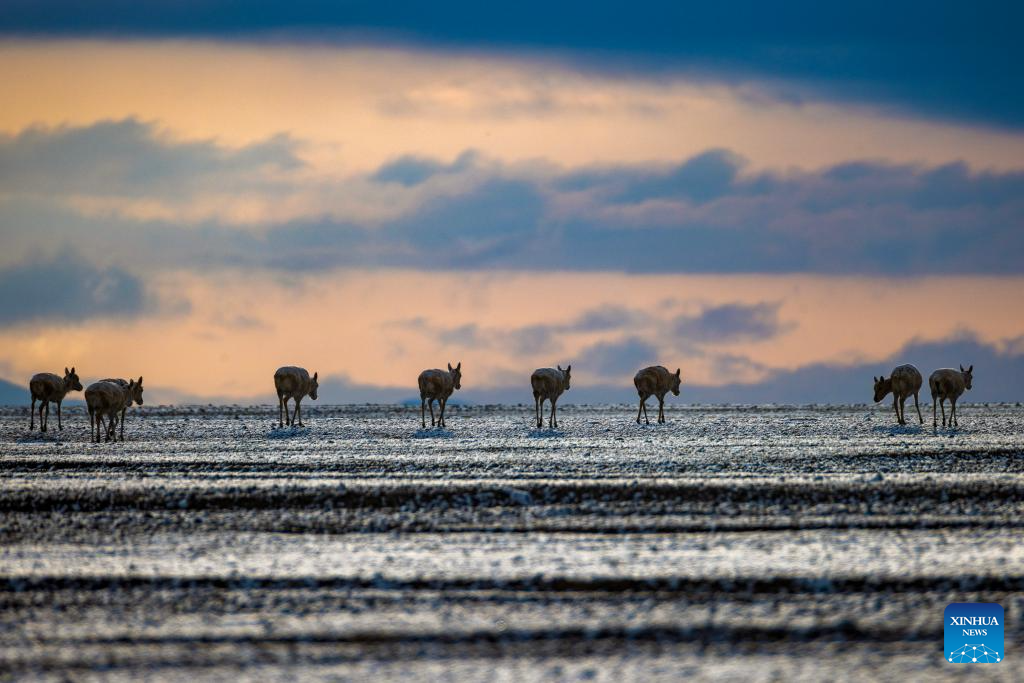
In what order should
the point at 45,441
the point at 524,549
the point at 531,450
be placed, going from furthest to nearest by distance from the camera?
the point at 45,441, the point at 531,450, the point at 524,549

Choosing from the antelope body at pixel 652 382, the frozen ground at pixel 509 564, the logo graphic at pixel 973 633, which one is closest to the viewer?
the logo graphic at pixel 973 633

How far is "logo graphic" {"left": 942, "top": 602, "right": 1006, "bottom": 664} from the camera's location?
11367 mm

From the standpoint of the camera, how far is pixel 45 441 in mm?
36906

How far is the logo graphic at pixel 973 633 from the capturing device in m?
11.4

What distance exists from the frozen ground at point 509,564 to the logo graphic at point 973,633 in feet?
0.50

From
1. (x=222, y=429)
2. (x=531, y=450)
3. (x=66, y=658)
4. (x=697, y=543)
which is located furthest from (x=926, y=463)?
(x=222, y=429)

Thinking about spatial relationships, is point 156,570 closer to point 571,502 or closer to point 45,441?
point 571,502

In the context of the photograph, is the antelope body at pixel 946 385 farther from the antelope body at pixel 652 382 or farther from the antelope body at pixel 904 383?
the antelope body at pixel 652 382

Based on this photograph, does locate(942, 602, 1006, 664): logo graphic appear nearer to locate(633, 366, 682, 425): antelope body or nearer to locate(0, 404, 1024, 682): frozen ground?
locate(0, 404, 1024, 682): frozen ground

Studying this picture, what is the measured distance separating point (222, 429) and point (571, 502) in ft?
78.9

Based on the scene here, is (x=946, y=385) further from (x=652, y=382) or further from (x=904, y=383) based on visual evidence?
(x=652, y=382)

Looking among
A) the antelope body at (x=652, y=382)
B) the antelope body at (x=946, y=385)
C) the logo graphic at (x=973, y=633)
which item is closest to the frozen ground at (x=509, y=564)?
the logo graphic at (x=973, y=633)

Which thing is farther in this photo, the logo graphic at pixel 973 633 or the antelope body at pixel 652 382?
the antelope body at pixel 652 382

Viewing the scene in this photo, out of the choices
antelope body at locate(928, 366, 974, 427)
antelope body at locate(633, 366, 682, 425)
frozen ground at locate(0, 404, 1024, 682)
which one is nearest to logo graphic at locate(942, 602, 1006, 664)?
frozen ground at locate(0, 404, 1024, 682)
